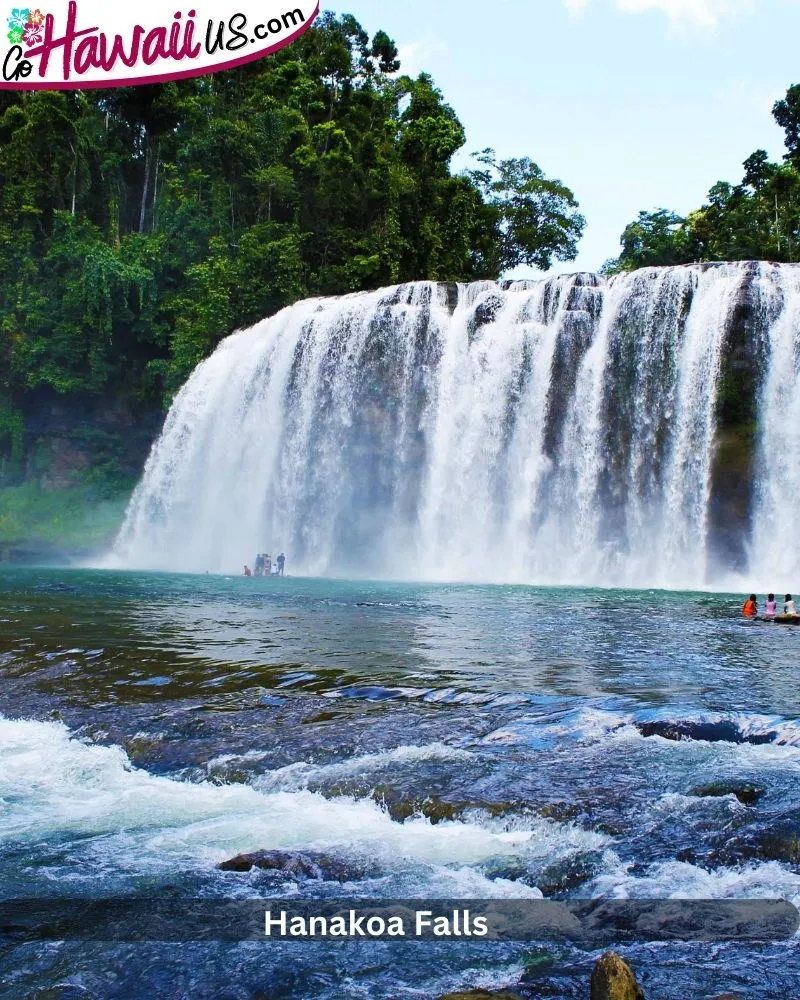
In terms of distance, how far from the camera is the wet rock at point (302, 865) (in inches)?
201

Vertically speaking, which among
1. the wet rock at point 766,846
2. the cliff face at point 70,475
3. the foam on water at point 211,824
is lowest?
the foam on water at point 211,824

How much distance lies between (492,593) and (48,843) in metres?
14.4

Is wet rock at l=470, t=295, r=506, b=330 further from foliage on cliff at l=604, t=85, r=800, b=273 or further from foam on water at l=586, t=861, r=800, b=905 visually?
foam on water at l=586, t=861, r=800, b=905

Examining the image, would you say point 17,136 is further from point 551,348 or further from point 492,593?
point 492,593

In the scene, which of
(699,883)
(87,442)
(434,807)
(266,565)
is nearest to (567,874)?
(699,883)

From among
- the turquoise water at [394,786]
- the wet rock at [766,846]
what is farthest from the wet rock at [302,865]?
the wet rock at [766,846]

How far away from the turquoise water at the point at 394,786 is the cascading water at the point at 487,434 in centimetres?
1263

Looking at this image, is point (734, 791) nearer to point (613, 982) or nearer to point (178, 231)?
point (613, 982)

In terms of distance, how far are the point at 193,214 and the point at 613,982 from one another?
36691mm

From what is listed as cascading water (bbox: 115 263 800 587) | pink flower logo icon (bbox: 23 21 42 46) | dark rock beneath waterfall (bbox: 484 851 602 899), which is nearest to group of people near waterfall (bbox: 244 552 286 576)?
cascading water (bbox: 115 263 800 587)

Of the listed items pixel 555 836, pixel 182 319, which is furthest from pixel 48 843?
pixel 182 319

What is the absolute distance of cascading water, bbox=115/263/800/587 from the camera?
76.9 ft

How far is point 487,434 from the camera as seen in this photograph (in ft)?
85.5

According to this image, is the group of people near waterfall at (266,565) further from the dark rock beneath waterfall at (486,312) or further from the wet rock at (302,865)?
the wet rock at (302,865)
